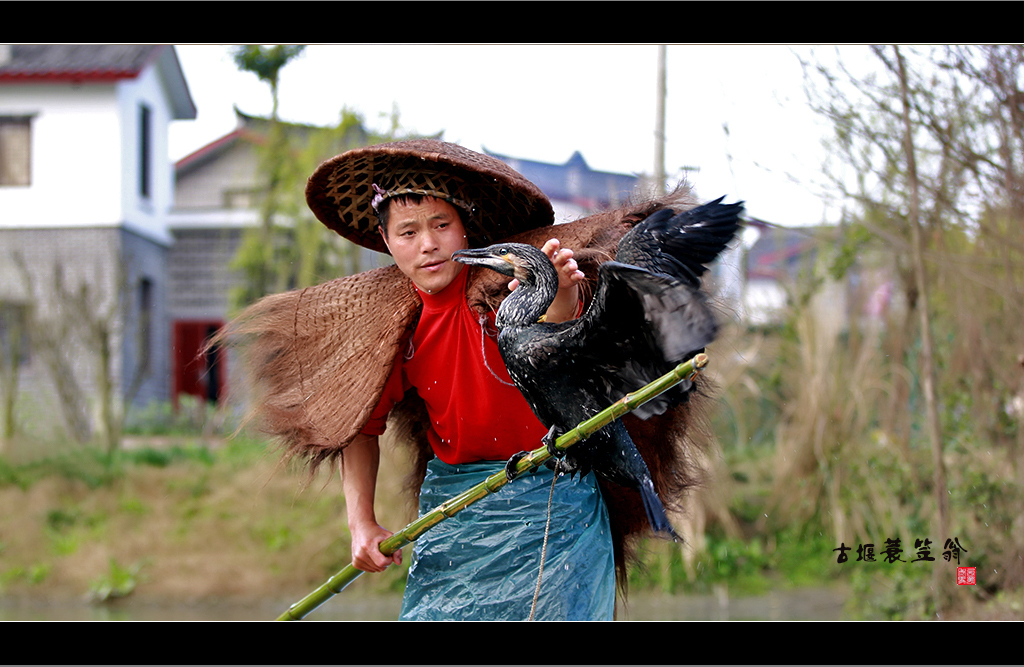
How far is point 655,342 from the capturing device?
6.23ft

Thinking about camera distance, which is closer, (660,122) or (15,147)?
(660,122)

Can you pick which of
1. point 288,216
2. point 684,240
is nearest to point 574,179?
point 288,216

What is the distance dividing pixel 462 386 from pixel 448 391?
0.06m

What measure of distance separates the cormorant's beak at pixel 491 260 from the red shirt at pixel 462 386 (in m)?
0.28

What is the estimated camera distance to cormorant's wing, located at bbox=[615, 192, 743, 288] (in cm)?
198

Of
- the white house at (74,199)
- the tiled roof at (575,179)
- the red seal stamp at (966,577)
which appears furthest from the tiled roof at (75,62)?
the red seal stamp at (966,577)

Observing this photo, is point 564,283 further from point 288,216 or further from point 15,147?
point 15,147

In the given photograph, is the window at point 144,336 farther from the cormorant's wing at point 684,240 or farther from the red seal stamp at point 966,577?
the cormorant's wing at point 684,240

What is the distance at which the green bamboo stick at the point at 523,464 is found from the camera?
1.81 m

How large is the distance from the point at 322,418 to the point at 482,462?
1.48 feet

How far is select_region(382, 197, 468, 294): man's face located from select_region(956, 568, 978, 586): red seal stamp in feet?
11.1

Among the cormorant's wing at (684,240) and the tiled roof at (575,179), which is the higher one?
the tiled roof at (575,179)

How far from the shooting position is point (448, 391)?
2.40 meters

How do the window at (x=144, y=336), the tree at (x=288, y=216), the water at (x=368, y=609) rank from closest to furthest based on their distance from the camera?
the water at (x=368, y=609)
the tree at (x=288, y=216)
the window at (x=144, y=336)
